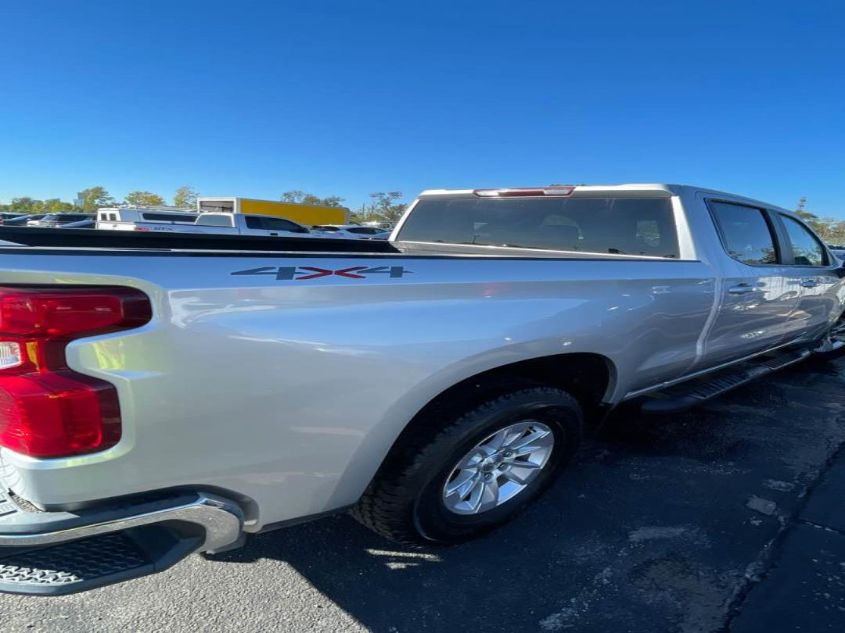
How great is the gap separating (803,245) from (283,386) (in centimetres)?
487

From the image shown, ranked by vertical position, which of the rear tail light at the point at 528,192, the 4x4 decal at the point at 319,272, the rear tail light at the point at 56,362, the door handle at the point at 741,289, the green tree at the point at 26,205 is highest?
the green tree at the point at 26,205

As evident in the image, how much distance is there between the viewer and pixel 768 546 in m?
2.52

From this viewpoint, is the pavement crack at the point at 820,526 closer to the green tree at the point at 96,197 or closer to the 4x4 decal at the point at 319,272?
the 4x4 decal at the point at 319,272

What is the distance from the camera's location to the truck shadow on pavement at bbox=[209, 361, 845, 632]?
209cm

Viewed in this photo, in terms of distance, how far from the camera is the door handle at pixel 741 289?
131 inches

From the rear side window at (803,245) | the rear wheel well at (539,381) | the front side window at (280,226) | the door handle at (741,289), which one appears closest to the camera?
the rear wheel well at (539,381)

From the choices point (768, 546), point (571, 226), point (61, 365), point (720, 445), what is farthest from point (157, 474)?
point (720, 445)

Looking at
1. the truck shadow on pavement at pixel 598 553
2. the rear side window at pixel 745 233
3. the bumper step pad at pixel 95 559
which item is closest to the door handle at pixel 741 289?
the rear side window at pixel 745 233

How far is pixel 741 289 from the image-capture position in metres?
3.40

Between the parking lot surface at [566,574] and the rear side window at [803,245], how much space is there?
6.62 ft

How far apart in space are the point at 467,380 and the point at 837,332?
623 cm

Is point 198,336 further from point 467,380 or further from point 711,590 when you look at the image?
point 711,590

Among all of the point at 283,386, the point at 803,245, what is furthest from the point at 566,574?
the point at 803,245

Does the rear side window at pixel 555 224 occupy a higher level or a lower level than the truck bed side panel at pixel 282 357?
higher
